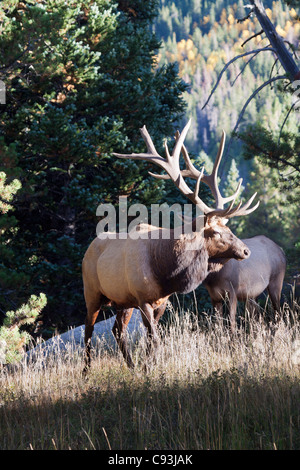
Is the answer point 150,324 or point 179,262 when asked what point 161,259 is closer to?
point 179,262

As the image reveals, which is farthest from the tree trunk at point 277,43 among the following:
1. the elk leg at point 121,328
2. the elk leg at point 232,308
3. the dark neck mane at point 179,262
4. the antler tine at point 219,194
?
the elk leg at point 121,328

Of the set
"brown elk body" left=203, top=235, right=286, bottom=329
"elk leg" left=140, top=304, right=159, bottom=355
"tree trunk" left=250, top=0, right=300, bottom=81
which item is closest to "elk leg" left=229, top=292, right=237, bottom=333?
"brown elk body" left=203, top=235, right=286, bottom=329

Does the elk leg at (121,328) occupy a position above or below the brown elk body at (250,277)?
below

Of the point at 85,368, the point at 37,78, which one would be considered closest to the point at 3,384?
the point at 85,368

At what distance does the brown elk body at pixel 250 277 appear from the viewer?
7.04 metres

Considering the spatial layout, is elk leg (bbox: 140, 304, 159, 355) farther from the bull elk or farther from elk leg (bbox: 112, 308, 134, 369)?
elk leg (bbox: 112, 308, 134, 369)

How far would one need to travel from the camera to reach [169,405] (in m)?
4.10

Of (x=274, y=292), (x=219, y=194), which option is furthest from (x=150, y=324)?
(x=274, y=292)

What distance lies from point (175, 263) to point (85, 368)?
59.3 inches

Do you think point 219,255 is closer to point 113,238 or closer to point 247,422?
point 113,238

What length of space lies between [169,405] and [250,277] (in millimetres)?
3621

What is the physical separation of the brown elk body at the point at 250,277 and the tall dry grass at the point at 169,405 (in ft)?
5.88

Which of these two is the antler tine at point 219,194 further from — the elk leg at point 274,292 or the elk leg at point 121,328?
the elk leg at point 274,292

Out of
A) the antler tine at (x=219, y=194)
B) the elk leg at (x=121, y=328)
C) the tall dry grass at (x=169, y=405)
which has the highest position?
the antler tine at (x=219, y=194)
